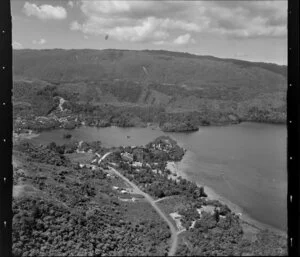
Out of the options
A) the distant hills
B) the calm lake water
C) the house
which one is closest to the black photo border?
the calm lake water

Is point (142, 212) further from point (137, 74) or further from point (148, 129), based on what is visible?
point (137, 74)

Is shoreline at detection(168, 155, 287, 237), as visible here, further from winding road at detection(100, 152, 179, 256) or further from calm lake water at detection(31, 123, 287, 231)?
winding road at detection(100, 152, 179, 256)

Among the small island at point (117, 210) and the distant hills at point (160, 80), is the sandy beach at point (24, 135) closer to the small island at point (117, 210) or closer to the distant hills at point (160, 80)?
the small island at point (117, 210)

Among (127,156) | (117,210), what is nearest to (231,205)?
(117,210)

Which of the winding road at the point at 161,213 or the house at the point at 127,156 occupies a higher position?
the house at the point at 127,156

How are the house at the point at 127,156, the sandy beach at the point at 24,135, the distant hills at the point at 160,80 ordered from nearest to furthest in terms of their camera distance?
the sandy beach at the point at 24,135, the distant hills at the point at 160,80, the house at the point at 127,156
